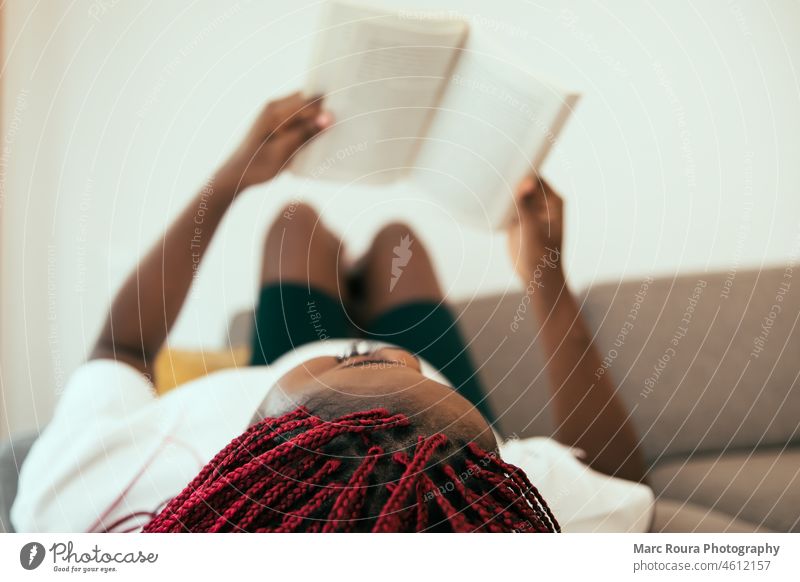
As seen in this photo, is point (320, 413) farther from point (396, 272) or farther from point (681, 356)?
point (681, 356)

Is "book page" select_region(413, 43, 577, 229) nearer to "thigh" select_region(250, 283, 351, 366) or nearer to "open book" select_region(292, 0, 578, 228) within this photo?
"open book" select_region(292, 0, 578, 228)

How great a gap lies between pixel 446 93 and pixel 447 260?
11cm

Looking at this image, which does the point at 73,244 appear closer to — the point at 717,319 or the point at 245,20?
the point at 245,20

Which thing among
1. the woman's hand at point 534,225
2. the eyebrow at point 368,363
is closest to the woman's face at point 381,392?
the eyebrow at point 368,363

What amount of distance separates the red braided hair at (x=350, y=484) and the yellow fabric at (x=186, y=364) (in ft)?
0.24

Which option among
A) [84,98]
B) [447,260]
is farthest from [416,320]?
[84,98]

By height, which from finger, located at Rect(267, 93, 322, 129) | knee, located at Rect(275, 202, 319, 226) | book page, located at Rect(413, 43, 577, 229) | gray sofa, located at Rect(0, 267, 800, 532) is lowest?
gray sofa, located at Rect(0, 267, 800, 532)

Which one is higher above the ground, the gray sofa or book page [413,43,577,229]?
book page [413,43,577,229]

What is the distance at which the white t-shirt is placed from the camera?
0.38 m

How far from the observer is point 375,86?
1.28ft

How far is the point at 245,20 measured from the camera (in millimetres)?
385

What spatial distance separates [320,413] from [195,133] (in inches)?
7.5

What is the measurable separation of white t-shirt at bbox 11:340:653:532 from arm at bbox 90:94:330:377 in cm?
2

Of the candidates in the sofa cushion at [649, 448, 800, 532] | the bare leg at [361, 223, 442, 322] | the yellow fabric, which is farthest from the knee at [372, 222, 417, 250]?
the sofa cushion at [649, 448, 800, 532]
